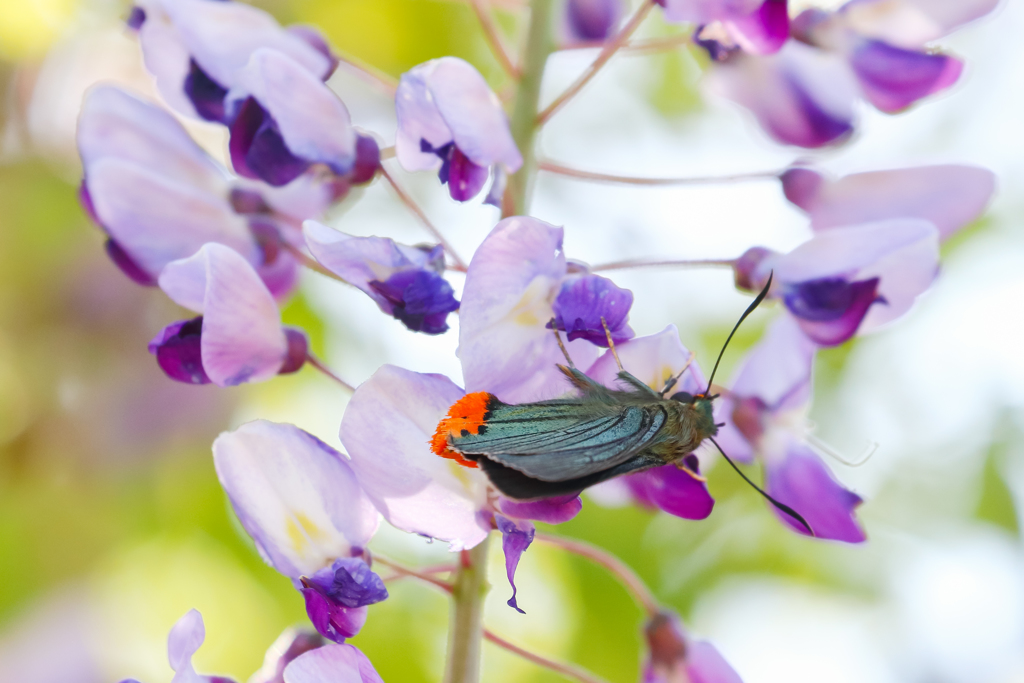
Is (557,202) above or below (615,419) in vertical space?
below

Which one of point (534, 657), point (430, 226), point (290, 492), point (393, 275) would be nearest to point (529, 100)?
point (430, 226)

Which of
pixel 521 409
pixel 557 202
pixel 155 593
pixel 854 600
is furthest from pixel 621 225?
pixel 521 409

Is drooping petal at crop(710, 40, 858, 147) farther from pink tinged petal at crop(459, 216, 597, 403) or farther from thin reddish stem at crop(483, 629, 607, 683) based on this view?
thin reddish stem at crop(483, 629, 607, 683)

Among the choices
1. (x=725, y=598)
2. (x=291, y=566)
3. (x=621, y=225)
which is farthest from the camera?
(x=621, y=225)

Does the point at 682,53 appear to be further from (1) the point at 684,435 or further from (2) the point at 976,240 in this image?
(1) the point at 684,435

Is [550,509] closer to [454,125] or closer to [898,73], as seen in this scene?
[454,125]

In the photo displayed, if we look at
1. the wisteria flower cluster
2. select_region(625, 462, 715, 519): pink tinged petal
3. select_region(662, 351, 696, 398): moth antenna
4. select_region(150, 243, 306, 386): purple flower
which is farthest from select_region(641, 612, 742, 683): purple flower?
select_region(150, 243, 306, 386): purple flower
